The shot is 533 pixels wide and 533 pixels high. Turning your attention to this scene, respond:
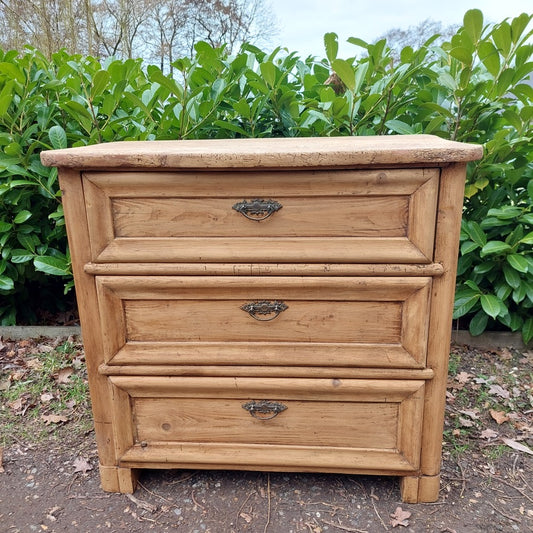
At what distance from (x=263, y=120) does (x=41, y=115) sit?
3.56 feet

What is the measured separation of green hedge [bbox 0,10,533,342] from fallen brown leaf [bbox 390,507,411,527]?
1.03 metres

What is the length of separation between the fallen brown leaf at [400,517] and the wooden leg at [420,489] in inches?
1.8

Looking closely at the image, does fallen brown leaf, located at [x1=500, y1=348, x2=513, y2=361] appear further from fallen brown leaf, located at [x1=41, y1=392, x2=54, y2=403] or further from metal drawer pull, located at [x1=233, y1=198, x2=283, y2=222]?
fallen brown leaf, located at [x1=41, y1=392, x2=54, y2=403]

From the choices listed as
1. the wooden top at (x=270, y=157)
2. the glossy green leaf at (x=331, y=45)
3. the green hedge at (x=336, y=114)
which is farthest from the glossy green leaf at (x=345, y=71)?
the wooden top at (x=270, y=157)

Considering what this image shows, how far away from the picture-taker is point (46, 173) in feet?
6.70

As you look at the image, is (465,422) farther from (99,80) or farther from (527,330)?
(99,80)

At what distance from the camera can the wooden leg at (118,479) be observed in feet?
4.74

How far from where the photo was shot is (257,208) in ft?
3.85

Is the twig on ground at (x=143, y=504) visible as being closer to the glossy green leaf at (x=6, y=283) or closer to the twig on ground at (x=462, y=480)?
the twig on ground at (x=462, y=480)

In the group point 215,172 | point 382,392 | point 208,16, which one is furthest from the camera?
point 208,16

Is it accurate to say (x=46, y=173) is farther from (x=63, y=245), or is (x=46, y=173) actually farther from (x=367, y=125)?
(x=367, y=125)

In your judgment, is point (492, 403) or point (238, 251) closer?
point (238, 251)

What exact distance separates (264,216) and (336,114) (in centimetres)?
90

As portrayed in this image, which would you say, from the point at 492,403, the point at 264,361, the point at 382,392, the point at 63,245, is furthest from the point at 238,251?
the point at 63,245
